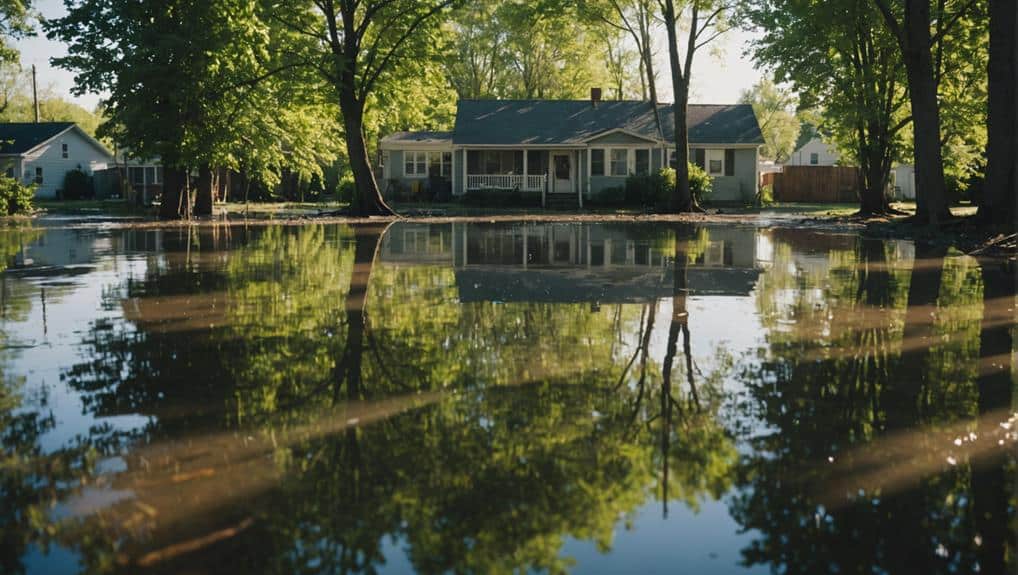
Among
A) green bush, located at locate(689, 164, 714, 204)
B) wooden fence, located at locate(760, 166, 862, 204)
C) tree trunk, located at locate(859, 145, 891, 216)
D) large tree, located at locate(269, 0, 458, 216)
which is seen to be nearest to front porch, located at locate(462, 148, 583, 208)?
green bush, located at locate(689, 164, 714, 204)

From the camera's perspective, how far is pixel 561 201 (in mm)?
50281

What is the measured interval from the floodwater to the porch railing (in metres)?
39.5

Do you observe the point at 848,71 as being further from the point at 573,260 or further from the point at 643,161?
the point at 573,260

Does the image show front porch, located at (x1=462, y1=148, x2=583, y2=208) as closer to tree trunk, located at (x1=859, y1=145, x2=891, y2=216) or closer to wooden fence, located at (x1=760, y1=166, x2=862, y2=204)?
tree trunk, located at (x1=859, y1=145, x2=891, y2=216)

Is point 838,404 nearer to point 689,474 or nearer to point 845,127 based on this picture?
point 689,474

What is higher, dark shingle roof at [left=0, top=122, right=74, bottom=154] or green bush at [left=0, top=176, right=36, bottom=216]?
dark shingle roof at [left=0, top=122, right=74, bottom=154]

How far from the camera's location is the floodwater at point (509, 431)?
3.94 meters

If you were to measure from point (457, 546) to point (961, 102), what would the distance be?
3977 centimetres

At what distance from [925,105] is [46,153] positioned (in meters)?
59.1

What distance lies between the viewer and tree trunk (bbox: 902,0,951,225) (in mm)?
25562

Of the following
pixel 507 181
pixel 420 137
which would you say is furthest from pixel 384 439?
pixel 420 137

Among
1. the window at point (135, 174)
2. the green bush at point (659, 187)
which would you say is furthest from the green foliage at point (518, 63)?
the green bush at point (659, 187)

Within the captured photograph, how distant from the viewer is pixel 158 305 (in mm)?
11164

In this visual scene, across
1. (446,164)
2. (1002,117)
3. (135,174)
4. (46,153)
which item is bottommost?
(1002,117)
